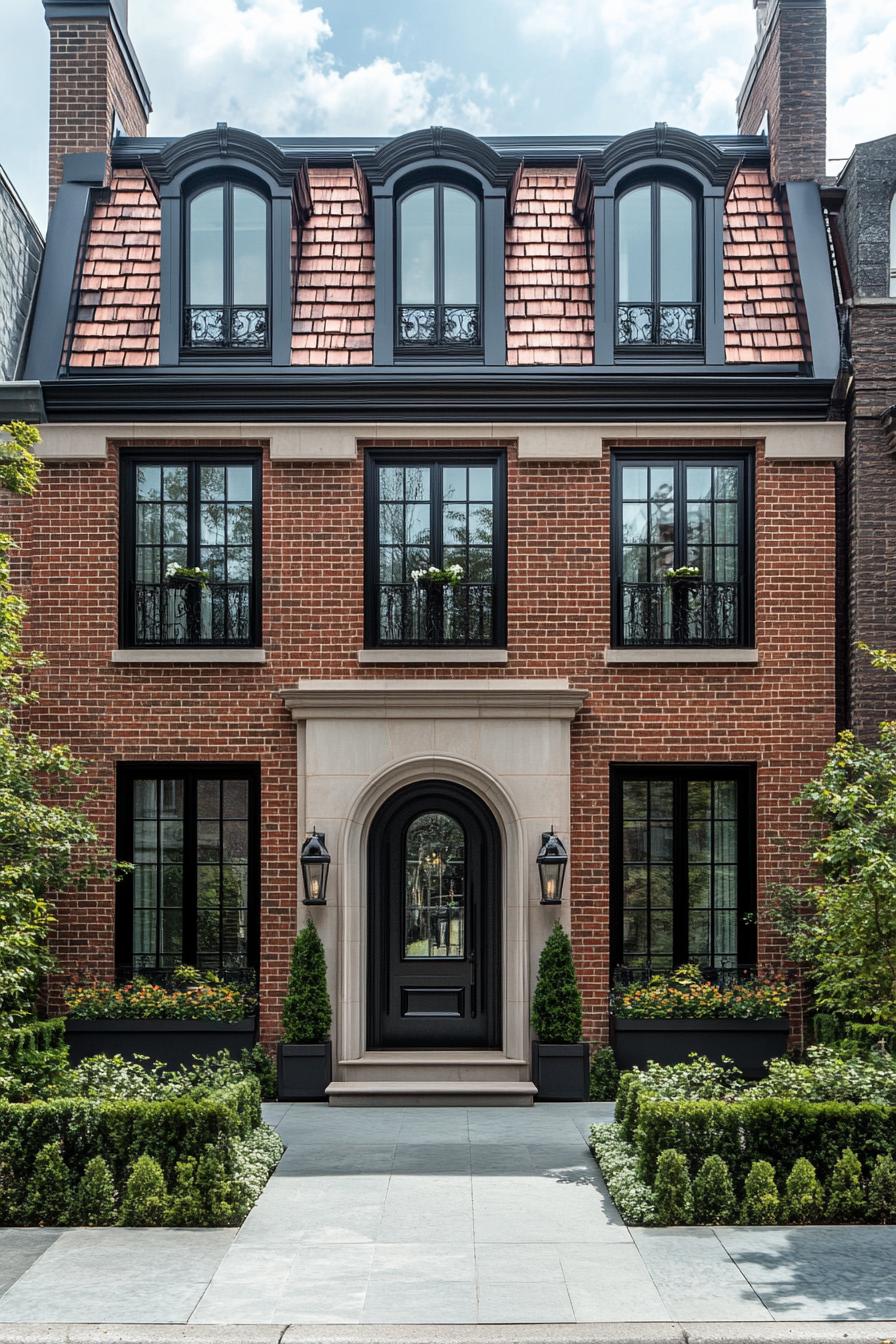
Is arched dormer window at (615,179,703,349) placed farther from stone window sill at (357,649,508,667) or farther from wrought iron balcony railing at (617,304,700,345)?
stone window sill at (357,649,508,667)

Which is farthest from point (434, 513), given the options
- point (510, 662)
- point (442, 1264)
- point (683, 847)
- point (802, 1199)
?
point (442, 1264)

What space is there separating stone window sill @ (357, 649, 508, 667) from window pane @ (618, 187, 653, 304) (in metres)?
4.37

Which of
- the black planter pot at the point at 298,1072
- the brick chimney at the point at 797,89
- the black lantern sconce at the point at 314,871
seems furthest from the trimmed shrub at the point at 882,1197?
the brick chimney at the point at 797,89

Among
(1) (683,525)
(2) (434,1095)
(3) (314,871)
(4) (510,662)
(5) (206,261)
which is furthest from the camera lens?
(5) (206,261)

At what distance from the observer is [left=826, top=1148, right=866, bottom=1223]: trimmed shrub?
29.7 feet

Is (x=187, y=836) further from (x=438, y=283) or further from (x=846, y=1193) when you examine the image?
(x=846, y=1193)

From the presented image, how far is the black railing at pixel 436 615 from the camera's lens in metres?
14.1

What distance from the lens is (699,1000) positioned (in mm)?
13508

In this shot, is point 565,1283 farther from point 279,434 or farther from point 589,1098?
point 279,434

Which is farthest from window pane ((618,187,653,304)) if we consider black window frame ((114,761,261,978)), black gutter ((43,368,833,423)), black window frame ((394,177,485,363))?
black window frame ((114,761,261,978))

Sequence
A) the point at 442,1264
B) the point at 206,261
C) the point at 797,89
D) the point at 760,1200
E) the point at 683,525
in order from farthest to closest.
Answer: the point at 797,89 → the point at 206,261 → the point at 683,525 → the point at 760,1200 → the point at 442,1264

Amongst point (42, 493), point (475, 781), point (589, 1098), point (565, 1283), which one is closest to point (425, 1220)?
point (565, 1283)

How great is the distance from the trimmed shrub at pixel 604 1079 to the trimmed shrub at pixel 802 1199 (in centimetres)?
436

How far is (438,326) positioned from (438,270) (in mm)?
655
